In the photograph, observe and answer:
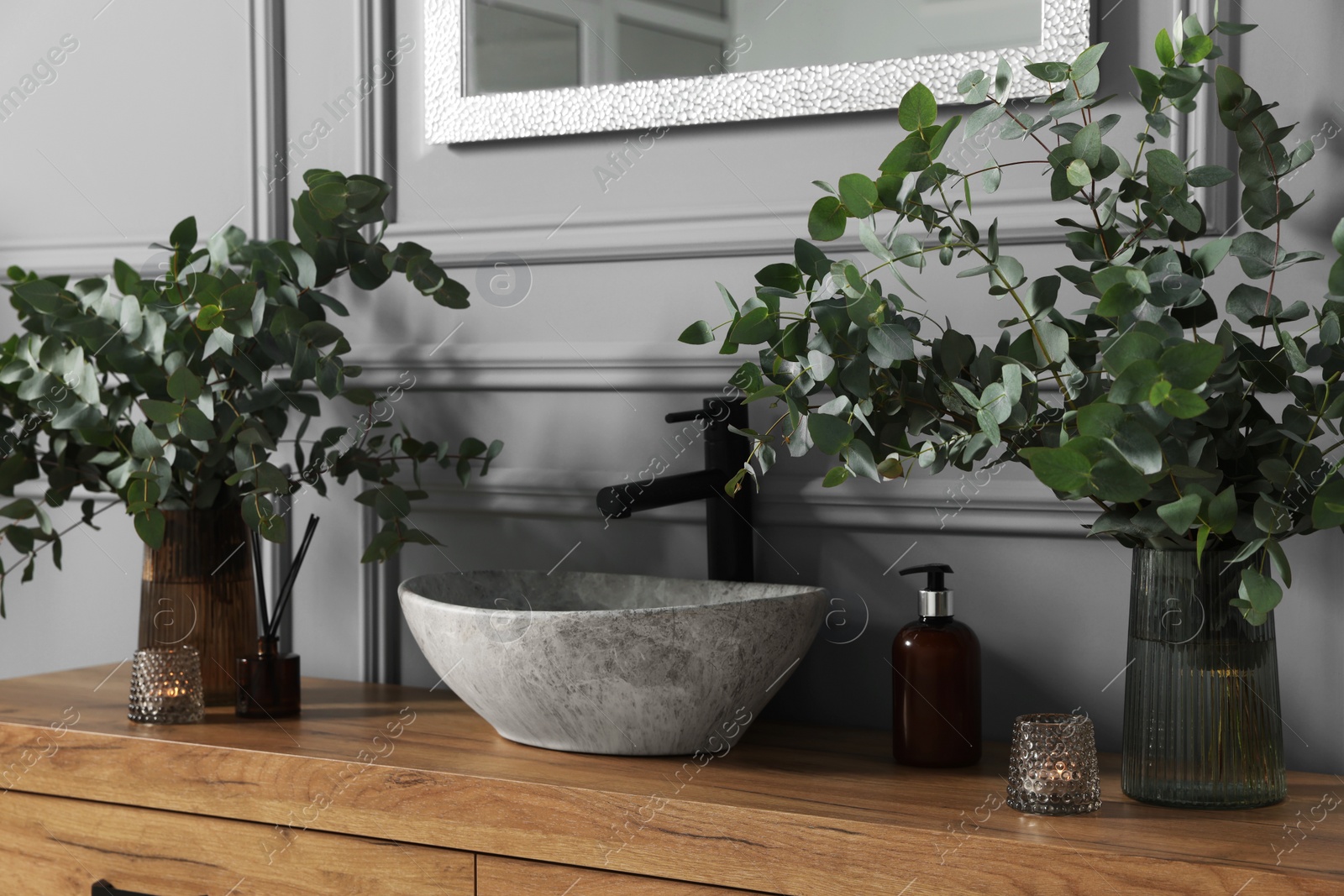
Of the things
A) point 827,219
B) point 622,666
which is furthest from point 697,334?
point 622,666

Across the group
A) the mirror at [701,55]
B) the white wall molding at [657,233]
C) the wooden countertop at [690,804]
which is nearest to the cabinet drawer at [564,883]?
the wooden countertop at [690,804]

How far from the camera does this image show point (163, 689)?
1.00 meters

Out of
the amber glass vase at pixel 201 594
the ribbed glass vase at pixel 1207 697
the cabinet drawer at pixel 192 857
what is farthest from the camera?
the amber glass vase at pixel 201 594

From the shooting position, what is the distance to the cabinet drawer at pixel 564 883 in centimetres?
77

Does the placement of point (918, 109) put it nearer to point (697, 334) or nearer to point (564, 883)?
point (697, 334)

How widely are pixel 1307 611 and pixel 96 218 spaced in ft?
4.14

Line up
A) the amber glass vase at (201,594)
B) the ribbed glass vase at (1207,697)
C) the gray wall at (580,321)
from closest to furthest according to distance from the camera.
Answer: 1. the ribbed glass vase at (1207,697)
2. the gray wall at (580,321)
3. the amber glass vase at (201,594)

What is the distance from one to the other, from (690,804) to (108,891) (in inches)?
19.6

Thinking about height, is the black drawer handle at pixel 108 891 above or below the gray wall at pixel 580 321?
below

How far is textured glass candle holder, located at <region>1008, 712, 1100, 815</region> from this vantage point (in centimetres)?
74

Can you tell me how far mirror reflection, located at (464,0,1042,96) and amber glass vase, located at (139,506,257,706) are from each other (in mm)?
485

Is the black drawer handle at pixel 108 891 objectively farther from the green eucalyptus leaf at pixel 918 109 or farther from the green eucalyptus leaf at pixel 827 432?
the green eucalyptus leaf at pixel 918 109

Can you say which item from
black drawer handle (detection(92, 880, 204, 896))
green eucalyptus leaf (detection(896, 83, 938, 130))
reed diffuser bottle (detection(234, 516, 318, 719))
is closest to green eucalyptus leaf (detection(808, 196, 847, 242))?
green eucalyptus leaf (detection(896, 83, 938, 130))

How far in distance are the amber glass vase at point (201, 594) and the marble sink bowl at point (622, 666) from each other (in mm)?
269
